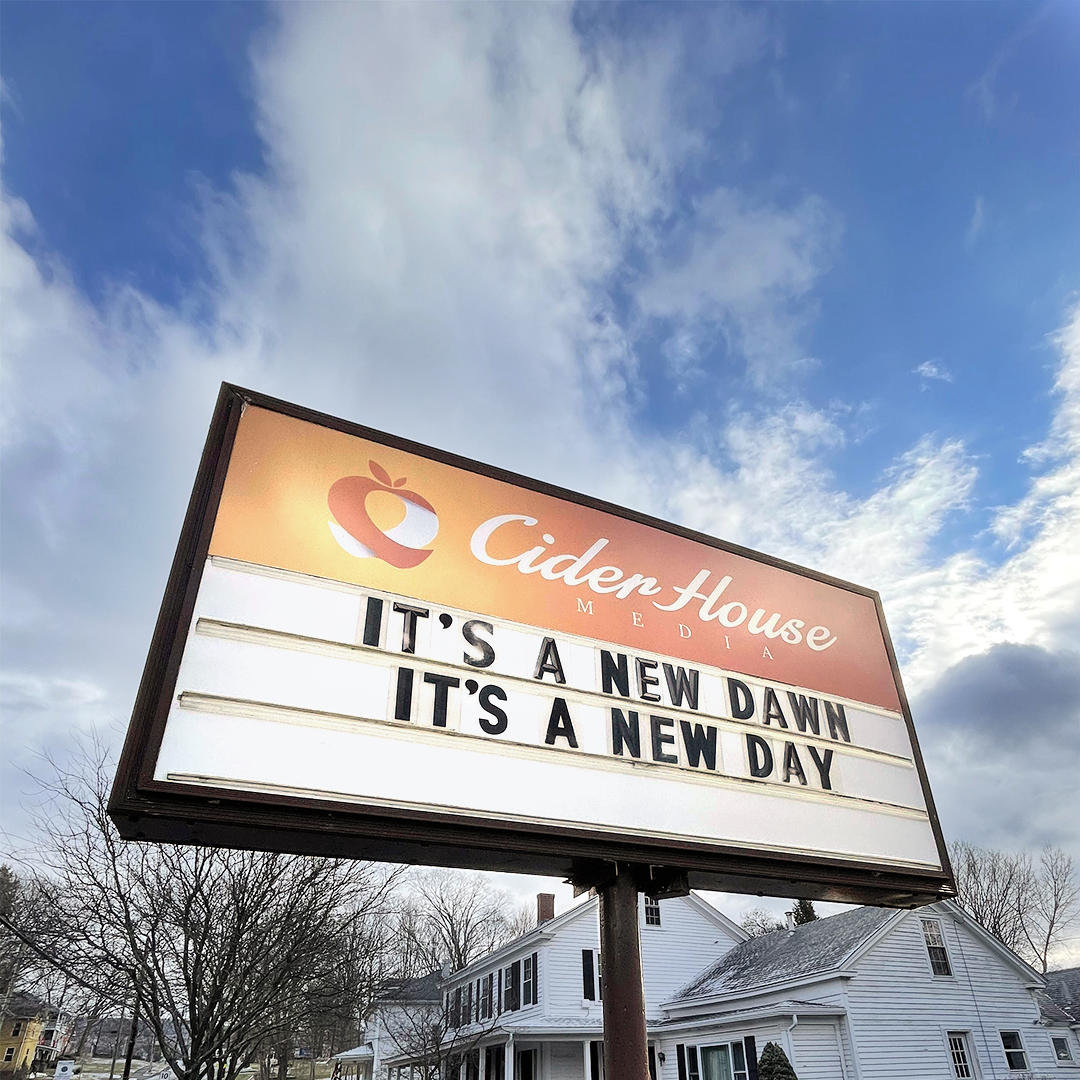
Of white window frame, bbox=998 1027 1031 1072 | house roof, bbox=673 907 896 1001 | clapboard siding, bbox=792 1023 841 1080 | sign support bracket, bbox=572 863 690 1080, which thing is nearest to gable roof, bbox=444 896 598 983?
house roof, bbox=673 907 896 1001

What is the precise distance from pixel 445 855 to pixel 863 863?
10.1 ft

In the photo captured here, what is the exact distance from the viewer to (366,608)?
4883 millimetres

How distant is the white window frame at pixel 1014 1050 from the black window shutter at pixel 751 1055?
6.32m

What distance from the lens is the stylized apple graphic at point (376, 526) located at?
16.9 feet

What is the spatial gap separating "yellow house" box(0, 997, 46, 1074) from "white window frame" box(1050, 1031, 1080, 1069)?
55513 millimetres

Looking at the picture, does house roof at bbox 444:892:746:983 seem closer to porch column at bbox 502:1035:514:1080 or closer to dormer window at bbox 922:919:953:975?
porch column at bbox 502:1035:514:1080

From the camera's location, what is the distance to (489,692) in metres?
5.00

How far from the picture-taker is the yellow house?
5147cm

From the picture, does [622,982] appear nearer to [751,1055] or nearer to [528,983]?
[751,1055]

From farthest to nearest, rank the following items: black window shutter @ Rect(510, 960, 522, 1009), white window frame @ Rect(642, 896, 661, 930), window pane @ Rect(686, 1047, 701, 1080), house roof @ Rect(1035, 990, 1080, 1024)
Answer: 1. black window shutter @ Rect(510, 960, 522, 1009)
2. white window frame @ Rect(642, 896, 661, 930)
3. window pane @ Rect(686, 1047, 701, 1080)
4. house roof @ Rect(1035, 990, 1080, 1024)

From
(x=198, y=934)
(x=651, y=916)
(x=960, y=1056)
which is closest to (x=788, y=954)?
(x=960, y=1056)

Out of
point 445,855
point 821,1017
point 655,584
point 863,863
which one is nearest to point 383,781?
point 445,855

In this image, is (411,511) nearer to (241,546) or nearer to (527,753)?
(241,546)

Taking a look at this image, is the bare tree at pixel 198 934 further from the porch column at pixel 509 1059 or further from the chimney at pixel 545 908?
the chimney at pixel 545 908
